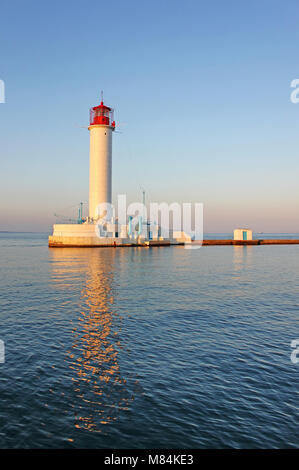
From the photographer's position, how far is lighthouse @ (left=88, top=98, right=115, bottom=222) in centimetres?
7869

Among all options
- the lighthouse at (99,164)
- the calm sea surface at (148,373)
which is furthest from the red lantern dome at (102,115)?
the calm sea surface at (148,373)

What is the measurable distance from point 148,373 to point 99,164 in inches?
2817

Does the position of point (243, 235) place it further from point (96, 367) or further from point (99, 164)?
point (96, 367)

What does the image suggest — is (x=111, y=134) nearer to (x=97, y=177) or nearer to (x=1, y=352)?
(x=97, y=177)

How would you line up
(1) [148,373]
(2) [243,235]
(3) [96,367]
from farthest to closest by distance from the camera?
(2) [243,235] → (3) [96,367] → (1) [148,373]

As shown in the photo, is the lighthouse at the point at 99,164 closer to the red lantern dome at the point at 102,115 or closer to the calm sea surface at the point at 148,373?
the red lantern dome at the point at 102,115

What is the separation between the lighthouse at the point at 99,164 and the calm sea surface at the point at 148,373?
55.7 m

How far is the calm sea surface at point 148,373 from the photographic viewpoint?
838 centimetres

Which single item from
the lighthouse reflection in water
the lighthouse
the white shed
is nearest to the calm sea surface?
the lighthouse reflection in water

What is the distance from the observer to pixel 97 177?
78.4 meters

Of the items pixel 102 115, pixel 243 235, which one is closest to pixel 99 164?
pixel 102 115

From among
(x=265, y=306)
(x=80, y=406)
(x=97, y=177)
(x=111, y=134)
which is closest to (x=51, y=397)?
(x=80, y=406)

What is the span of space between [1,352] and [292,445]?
11.5 metres

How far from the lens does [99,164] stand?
78688mm
